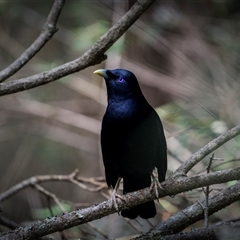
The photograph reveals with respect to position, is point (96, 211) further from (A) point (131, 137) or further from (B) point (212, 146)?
(B) point (212, 146)

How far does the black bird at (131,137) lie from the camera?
10.6 feet

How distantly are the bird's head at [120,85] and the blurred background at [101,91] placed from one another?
1.33 meters

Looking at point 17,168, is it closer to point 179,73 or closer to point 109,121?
point 179,73

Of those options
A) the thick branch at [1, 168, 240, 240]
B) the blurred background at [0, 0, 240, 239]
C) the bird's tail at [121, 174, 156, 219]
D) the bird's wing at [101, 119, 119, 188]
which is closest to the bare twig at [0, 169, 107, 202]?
the blurred background at [0, 0, 240, 239]

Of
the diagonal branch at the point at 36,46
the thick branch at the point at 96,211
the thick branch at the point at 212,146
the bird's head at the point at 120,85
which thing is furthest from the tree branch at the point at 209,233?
the diagonal branch at the point at 36,46

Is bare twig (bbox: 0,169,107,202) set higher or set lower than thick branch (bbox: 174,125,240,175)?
lower

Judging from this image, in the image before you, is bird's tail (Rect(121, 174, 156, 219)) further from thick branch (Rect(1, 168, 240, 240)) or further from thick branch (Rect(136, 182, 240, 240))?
thick branch (Rect(1, 168, 240, 240))

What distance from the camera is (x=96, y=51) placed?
124 inches

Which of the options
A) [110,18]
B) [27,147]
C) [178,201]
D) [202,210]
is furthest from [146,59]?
[202,210]

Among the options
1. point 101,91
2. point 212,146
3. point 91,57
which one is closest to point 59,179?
point 91,57

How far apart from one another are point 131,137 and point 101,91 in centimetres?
378

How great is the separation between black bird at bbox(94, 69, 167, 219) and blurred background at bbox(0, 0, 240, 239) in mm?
1110

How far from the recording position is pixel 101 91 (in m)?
6.94

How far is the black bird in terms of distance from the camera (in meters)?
3.25
